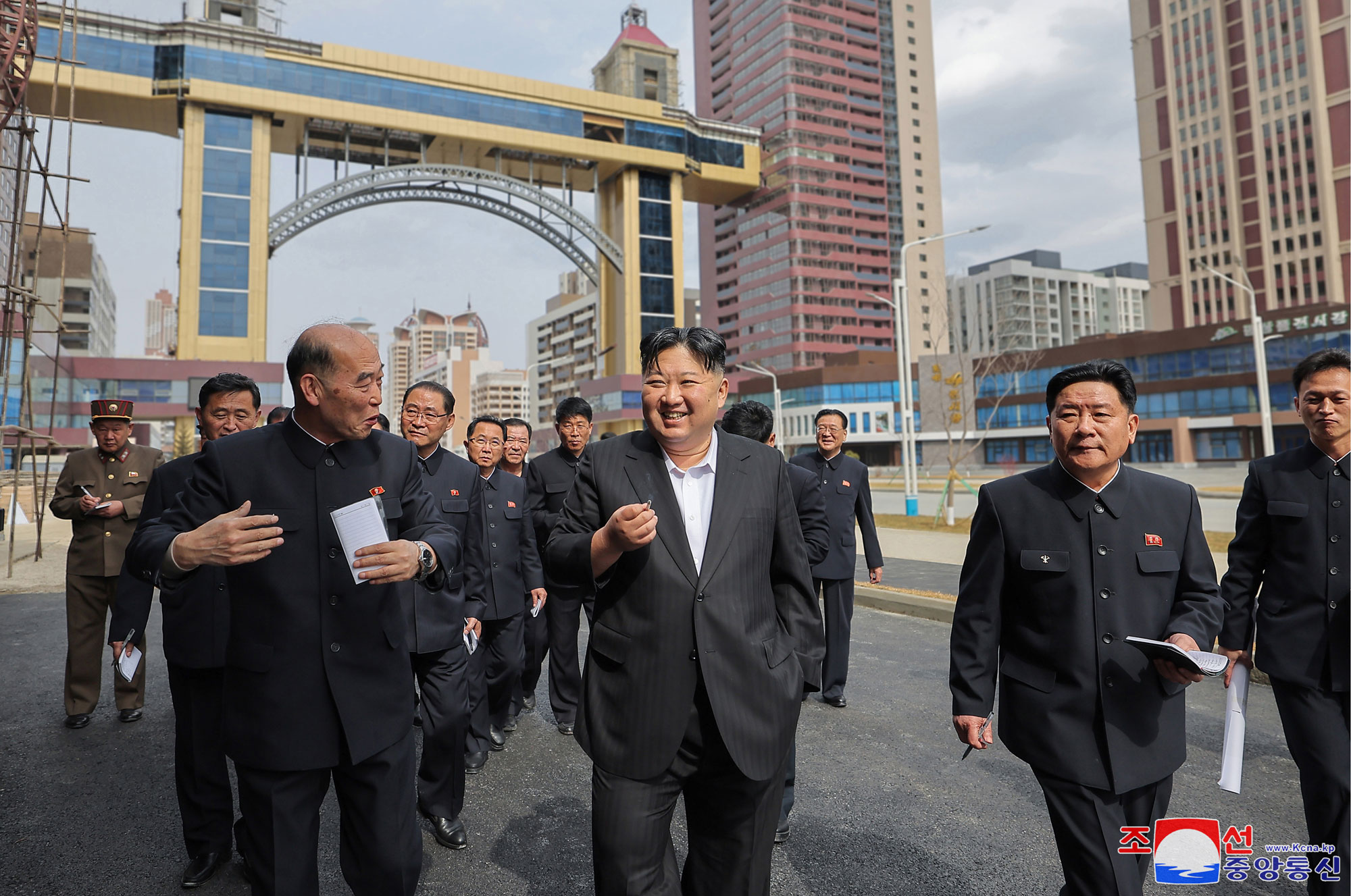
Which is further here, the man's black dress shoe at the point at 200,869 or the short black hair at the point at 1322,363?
the man's black dress shoe at the point at 200,869

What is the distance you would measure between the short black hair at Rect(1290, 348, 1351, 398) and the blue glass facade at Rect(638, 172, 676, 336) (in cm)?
5876

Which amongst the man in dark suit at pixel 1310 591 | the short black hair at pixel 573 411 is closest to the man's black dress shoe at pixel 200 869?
the short black hair at pixel 573 411

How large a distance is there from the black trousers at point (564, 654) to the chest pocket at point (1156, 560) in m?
3.65

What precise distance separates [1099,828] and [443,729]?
2.75m

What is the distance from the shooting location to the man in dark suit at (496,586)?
14.4ft

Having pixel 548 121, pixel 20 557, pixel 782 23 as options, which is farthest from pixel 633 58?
pixel 20 557

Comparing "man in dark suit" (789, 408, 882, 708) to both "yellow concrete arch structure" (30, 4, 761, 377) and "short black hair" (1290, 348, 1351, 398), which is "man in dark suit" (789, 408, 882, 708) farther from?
"yellow concrete arch structure" (30, 4, 761, 377)

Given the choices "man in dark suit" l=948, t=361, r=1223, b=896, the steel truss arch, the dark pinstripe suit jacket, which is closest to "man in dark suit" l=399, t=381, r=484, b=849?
the dark pinstripe suit jacket

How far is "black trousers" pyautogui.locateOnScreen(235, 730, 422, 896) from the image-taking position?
2.30 m

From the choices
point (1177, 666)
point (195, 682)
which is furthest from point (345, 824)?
point (1177, 666)

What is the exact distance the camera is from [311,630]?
91.8 inches

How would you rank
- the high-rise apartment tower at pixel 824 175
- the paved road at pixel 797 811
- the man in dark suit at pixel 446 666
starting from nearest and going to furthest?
1. the paved road at pixel 797 811
2. the man in dark suit at pixel 446 666
3. the high-rise apartment tower at pixel 824 175

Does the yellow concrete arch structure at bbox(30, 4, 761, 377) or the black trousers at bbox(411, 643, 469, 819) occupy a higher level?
the yellow concrete arch structure at bbox(30, 4, 761, 377)

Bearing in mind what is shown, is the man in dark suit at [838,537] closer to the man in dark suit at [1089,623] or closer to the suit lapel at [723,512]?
the man in dark suit at [1089,623]
